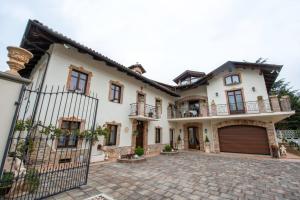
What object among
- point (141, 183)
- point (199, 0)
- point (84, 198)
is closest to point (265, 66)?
point (199, 0)

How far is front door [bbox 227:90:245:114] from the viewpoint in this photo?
12.1m

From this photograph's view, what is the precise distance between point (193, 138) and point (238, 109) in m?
5.35

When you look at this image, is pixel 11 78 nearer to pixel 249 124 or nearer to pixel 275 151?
pixel 249 124

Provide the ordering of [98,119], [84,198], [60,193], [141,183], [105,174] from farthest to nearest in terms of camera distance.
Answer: [98,119], [105,174], [141,183], [60,193], [84,198]

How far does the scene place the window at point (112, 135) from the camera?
9.03m

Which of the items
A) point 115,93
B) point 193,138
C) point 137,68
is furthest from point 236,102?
point 115,93

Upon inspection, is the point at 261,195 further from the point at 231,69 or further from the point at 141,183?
the point at 231,69

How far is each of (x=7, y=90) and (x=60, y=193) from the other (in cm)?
313

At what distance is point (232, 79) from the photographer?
13.0 metres

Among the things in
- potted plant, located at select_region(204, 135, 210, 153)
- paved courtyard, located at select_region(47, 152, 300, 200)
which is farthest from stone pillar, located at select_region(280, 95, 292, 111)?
potted plant, located at select_region(204, 135, 210, 153)

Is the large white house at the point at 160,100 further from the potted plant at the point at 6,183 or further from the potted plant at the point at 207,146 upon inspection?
the potted plant at the point at 6,183

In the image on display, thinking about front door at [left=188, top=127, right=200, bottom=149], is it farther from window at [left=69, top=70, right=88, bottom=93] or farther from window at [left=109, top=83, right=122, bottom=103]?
window at [left=69, top=70, right=88, bottom=93]

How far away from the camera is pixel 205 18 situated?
735cm

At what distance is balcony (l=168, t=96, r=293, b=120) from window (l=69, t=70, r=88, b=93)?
943 cm
